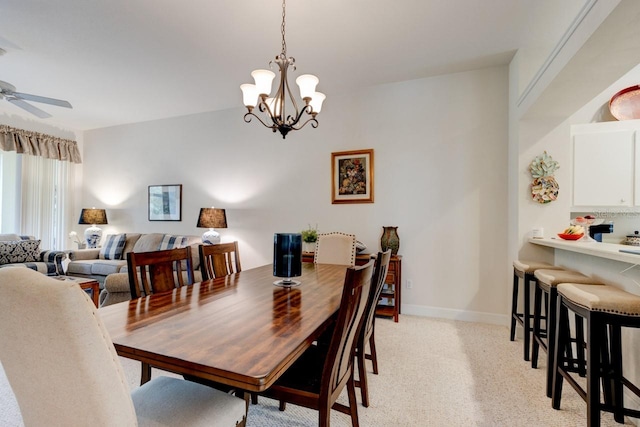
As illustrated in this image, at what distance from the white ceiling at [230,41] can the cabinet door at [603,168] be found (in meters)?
1.15

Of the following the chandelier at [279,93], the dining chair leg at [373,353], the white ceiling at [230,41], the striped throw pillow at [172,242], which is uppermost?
the white ceiling at [230,41]

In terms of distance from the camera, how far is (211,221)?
412cm

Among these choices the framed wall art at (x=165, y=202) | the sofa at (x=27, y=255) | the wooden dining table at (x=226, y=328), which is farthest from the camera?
the framed wall art at (x=165, y=202)

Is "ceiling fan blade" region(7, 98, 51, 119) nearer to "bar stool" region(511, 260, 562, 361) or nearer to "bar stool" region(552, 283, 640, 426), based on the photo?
"bar stool" region(552, 283, 640, 426)

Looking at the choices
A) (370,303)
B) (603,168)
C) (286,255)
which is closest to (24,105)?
(286,255)

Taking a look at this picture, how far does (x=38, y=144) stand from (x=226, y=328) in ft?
18.9

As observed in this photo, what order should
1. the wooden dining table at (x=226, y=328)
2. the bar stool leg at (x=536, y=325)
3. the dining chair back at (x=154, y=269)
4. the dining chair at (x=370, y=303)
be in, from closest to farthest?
the wooden dining table at (x=226, y=328) < the dining chair at (x=370, y=303) < the dining chair back at (x=154, y=269) < the bar stool leg at (x=536, y=325)

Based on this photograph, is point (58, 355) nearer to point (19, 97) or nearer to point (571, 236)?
point (571, 236)

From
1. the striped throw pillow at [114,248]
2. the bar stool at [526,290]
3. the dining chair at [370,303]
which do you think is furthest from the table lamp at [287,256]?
the striped throw pillow at [114,248]

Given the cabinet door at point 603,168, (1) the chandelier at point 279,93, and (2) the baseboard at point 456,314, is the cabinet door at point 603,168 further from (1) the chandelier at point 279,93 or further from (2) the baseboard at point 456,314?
(1) the chandelier at point 279,93

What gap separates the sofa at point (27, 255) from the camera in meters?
3.80

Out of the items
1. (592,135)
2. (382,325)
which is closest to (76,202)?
(382,325)

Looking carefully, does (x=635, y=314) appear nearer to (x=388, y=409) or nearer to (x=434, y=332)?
(x=388, y=409)

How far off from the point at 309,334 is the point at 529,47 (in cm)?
330
